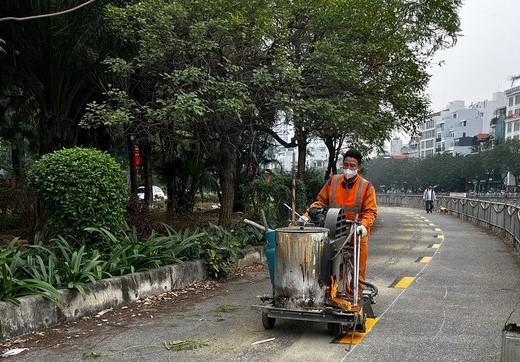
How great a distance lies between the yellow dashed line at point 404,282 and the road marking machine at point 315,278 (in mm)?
3000

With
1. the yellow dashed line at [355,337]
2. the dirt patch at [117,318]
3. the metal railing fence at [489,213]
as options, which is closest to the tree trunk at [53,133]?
the dirt patch at [117,318]

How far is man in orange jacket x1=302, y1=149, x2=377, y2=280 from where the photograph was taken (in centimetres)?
649

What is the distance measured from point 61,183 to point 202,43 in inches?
155

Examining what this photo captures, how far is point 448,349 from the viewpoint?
18.1 feet

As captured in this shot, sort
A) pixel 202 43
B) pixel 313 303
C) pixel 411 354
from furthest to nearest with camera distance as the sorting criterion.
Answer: pixel 202 43 < pixel 313 303 < pixel 411 354

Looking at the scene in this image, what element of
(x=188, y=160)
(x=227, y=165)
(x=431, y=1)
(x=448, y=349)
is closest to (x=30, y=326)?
(x=448, y=349)

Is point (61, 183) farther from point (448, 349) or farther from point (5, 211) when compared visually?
point (5, 211)

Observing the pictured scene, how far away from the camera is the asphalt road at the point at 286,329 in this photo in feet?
17.7

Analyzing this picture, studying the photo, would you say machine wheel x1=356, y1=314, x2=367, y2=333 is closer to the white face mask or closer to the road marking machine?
the road marking machine

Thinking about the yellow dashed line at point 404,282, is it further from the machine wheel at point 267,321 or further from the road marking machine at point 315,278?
the machine wheel at point 267,321

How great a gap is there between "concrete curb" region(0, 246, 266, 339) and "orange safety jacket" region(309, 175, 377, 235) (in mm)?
2840

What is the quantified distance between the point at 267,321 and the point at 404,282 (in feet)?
12.9

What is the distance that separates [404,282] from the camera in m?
9.31

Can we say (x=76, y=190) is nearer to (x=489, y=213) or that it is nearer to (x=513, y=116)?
(x=489, y=213)
